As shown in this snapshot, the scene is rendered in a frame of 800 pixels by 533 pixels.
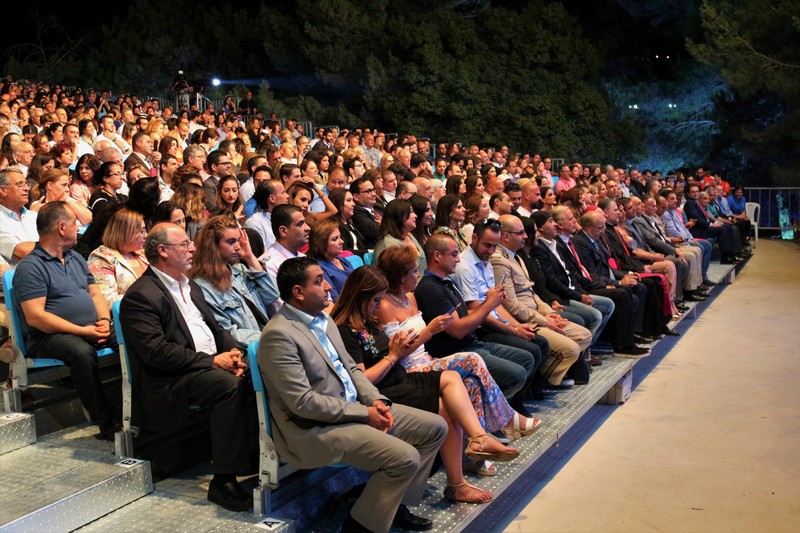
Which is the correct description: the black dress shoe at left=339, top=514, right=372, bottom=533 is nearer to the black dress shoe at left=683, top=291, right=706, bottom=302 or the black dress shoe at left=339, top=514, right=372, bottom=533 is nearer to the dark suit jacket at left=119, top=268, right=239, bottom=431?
the dark suit jacket at left=119, top=268, right=239, bottom=431

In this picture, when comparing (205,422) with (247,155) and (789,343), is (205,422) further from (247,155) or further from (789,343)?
(789,343)

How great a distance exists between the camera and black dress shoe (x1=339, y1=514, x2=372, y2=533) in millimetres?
3288

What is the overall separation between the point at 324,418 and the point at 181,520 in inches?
25.6

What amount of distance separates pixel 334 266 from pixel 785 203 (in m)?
15.5

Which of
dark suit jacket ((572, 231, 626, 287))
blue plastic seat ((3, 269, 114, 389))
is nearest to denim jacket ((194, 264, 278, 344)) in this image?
blue plastic seat ((3, 269, 114, 389))

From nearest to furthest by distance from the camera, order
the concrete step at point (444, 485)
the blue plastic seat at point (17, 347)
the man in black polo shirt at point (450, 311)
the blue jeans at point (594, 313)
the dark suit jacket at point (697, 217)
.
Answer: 1. the concrete step at point (444, 485)
2. the blue plastic seat at point (17, 347)
3. the man in black polo shirt at point (450, 311)
4. the blue jeans at point (594, 313)
5. the dark suit jacket at point (697, 217)

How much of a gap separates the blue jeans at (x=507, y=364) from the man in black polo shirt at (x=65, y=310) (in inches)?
74.7

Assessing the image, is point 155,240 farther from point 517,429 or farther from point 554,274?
point 554,274

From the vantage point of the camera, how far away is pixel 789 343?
25.2 feet

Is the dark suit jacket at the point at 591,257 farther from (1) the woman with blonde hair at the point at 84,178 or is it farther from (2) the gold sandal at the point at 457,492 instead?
(1) the woman with blonde hair at the point at 84,178

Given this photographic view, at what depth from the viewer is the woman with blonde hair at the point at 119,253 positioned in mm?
4273

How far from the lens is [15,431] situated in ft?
12.0

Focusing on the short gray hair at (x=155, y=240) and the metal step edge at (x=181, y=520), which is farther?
the short gray hair at (x=155, y=240)

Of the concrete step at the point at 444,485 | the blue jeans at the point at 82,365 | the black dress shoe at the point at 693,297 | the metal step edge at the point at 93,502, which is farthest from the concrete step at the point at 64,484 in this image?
the black dress shoe at the point at 693,297
